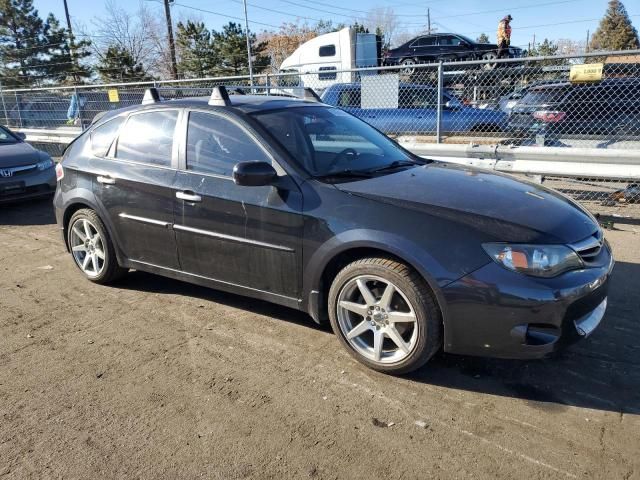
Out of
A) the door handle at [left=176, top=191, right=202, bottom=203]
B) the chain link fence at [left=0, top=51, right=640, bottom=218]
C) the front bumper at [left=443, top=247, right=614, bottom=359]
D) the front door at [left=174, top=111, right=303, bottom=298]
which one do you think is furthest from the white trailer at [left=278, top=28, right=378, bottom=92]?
the front bumper at [left=443, top=247, right=614, bottom=359]

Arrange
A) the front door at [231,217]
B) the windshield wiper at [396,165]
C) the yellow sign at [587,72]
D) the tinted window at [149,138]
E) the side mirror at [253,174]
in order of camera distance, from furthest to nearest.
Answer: the yellow sign at [587,72] → the tinted window at [149,138] → the windshield wiper at [396,165] → the front door at [231,217] → the side mirror at [253,174]

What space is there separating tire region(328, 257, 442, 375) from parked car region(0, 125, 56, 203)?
652 centimetres

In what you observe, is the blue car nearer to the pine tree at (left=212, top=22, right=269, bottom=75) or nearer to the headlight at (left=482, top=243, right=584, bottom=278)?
the headlight at (left=482, top=243, right=584, bottom=278)

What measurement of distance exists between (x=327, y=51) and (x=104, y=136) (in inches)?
581

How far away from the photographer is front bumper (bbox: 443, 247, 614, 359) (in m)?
2.73

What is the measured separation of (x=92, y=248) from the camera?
4695mm

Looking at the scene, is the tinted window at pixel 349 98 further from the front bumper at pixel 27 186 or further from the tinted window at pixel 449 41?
the tinted window at pixel 449 41

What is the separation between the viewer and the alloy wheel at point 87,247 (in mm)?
4625

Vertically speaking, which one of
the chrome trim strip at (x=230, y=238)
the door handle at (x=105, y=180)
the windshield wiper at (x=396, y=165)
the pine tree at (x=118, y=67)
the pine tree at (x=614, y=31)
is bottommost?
the chrome trim strip at (x=230, y=238)

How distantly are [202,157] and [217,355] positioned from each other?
1.46 meters

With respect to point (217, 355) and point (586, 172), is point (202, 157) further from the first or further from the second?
point (586, 172)

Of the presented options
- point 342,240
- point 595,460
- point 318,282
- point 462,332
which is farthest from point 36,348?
point 595,460

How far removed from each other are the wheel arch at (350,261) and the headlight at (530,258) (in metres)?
0.33

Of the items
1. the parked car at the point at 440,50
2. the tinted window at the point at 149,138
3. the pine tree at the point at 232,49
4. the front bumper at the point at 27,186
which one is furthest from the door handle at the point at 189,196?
the pine tree at the point at 232,49
